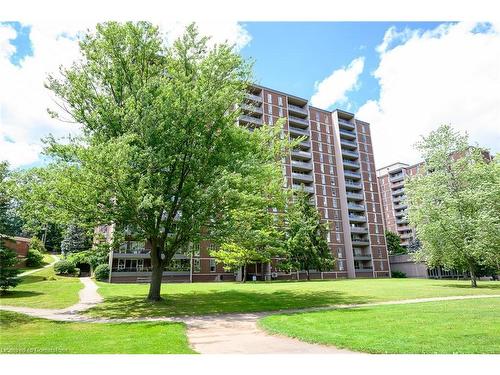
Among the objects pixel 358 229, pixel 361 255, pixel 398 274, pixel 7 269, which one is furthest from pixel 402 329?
pixel 398 274

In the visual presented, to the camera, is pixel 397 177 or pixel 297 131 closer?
pixel 297 131

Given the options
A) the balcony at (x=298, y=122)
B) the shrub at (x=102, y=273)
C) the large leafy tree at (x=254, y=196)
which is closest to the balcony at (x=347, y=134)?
the balcony at (x=298, y=122)

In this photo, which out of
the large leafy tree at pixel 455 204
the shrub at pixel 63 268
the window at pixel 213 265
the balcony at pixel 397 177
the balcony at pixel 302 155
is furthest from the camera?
the balcony at pixel 397 177

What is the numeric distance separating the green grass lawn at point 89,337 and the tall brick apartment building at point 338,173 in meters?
53.3

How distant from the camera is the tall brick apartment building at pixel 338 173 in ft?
226

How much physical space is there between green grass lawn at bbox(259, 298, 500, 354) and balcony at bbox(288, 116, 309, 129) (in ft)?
193

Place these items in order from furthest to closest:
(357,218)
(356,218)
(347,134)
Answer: (347,134) < (357,218) < (356,218)

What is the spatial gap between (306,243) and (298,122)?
3037 cm

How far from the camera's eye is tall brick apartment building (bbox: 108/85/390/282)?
68.9m

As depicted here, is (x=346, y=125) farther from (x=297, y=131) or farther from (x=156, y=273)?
(x=156, y=273)

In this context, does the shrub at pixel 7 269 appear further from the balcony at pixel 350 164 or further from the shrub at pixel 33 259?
the balcony at pixel 350 164

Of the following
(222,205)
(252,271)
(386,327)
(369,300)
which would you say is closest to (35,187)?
(222,205)

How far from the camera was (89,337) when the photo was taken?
1078 centimetres

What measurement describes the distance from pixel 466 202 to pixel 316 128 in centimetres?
4671
